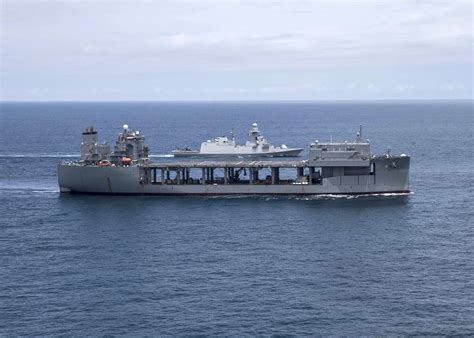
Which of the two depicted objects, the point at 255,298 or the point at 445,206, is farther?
the point at 445,206

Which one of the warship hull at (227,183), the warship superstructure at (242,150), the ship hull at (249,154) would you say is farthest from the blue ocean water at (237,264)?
the warship superstructure at (242,150)

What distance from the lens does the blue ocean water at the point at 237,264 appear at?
A: 49500 millimetres

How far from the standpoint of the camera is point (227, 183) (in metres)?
98.2

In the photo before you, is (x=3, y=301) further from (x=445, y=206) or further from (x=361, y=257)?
(x=445, y=206)

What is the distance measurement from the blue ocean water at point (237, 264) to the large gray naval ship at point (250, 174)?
188 cm

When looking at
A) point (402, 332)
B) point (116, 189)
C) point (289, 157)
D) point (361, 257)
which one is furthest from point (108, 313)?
point (289, 157)

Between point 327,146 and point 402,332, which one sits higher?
point 327,146

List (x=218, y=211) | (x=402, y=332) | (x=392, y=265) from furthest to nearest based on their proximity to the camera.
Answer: (x=218, y=211) < (x=392, y=265) < (x=402, y=332)

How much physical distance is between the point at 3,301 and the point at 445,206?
172 feet

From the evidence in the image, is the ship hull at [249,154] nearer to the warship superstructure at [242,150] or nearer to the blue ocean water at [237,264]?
the warship superstructure at [242,150]

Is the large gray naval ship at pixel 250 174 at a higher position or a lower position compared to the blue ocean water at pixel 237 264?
higher

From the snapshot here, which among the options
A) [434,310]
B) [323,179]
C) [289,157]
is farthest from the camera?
[289,157]

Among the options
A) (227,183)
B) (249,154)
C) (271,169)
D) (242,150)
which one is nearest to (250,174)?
(271,169)

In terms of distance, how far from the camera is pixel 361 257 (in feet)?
210
